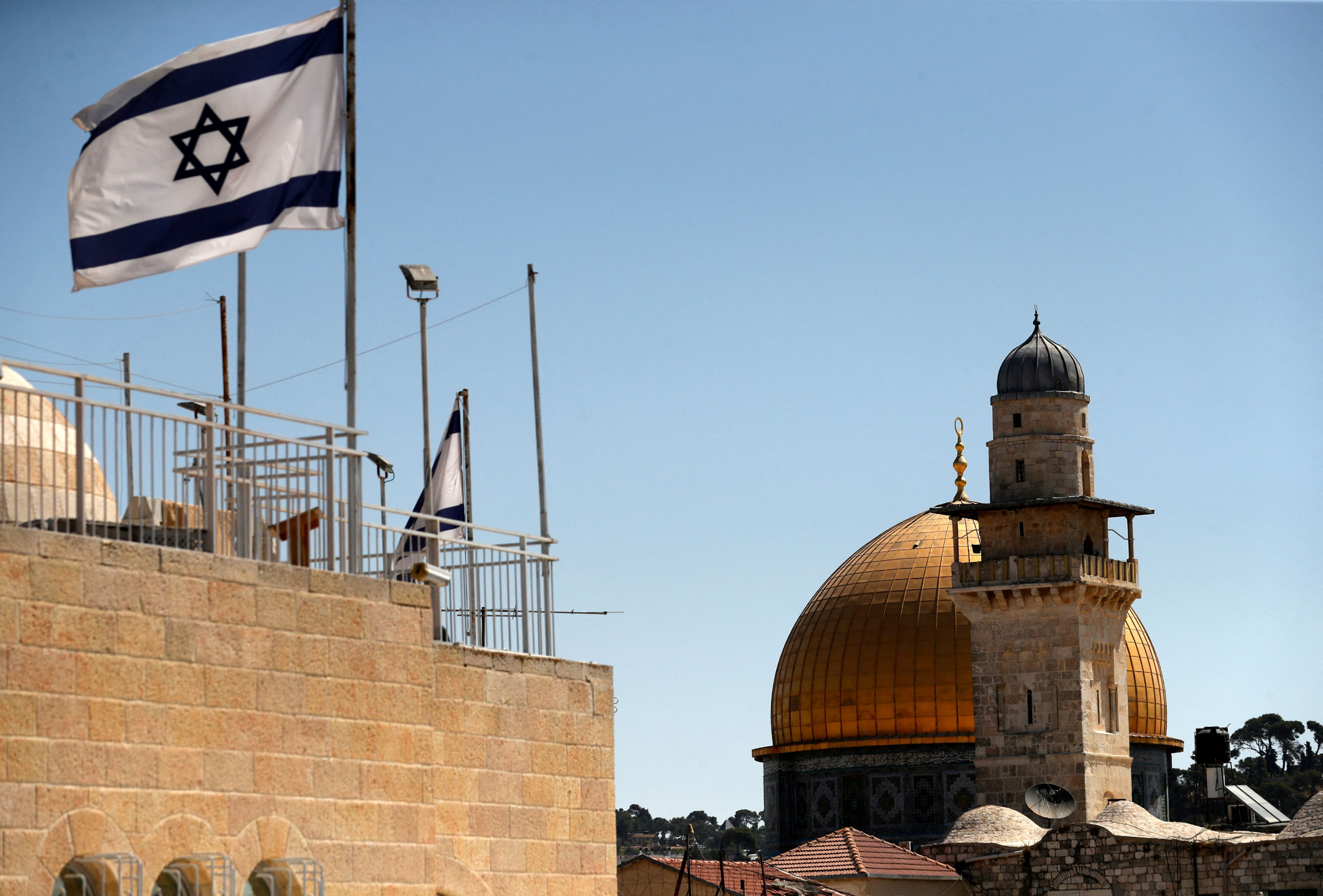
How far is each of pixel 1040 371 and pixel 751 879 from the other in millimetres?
12378

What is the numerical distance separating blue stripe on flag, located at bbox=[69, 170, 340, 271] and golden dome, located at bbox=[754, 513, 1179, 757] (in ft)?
114

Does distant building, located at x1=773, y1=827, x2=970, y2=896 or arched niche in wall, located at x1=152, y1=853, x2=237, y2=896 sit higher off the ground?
arched niche in wall, located at x1=152, y1=853, x2=237, y2=896

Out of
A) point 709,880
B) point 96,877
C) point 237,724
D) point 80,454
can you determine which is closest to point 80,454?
point 80,454

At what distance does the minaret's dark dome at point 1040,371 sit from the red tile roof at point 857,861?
931 cm

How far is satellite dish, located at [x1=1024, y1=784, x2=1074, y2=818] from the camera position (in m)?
39.4

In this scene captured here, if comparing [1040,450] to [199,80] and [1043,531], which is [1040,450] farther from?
[199,80]

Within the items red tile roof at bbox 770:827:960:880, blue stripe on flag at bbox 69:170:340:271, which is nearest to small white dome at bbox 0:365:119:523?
blue stripe on flag at bbox 69:170:340:271

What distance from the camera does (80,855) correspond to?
10852 millimetres

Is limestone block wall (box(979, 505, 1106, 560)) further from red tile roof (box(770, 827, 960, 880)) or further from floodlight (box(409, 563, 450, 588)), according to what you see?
floodlight (box(409, 563, 450, 588))

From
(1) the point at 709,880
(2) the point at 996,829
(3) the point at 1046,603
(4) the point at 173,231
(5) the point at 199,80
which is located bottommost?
(1) the point at 709,880

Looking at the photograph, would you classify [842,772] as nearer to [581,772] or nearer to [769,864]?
[769,864]

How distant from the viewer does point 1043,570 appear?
40.2 metres

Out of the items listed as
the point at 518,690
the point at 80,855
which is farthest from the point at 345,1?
the point at 80,855

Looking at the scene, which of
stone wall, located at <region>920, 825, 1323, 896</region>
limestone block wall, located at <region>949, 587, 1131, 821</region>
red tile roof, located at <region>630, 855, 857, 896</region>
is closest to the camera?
red tile roof, located at <region>630, 855, 857, 896</region>
